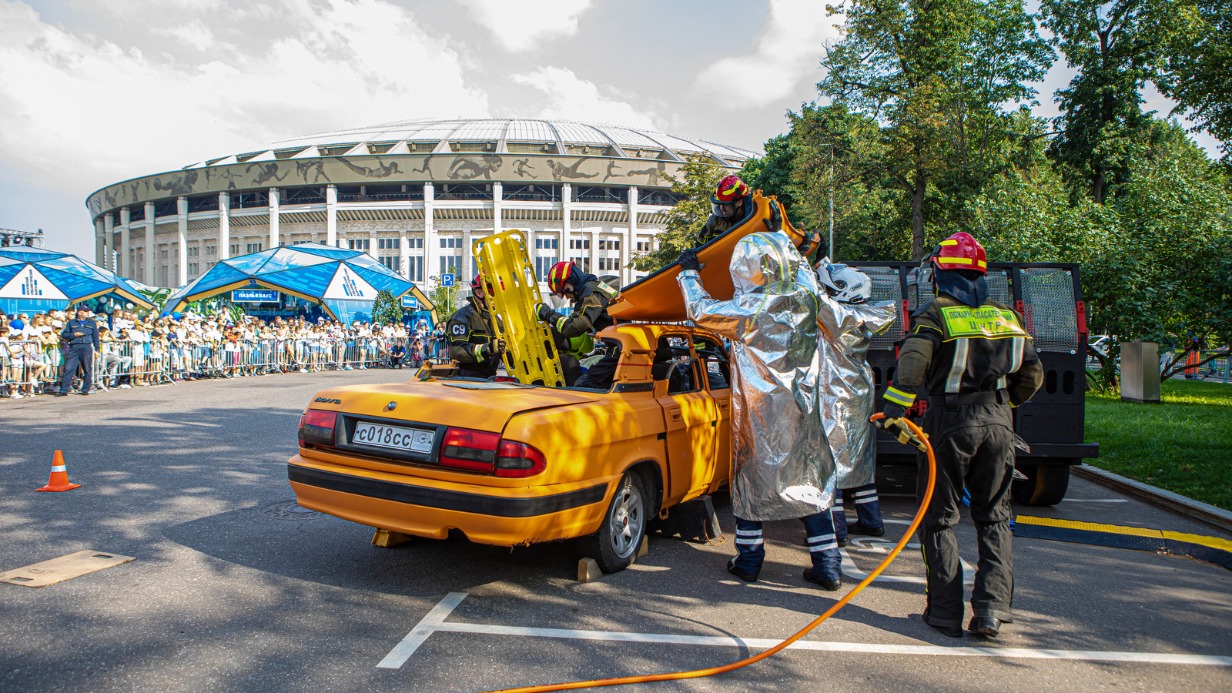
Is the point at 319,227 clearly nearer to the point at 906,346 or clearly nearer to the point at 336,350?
the point at 336,350

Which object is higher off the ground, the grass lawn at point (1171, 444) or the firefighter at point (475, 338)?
the firefighter at point (475, 338)

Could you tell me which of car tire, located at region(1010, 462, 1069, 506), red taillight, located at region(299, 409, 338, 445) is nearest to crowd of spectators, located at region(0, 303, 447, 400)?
red taillight, located at region(299, 409, 338, 445)

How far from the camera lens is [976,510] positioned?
3898 mm

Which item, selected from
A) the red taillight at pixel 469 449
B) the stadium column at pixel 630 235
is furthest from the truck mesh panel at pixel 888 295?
the stadium column at pixel 630 235

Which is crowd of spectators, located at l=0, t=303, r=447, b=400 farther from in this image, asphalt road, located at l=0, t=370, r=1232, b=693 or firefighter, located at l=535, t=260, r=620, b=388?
firefighter, located at l=535, t=260, r=620, b=388

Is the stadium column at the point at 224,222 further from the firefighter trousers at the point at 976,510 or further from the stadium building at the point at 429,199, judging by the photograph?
the firefighter trousers at the point at 976,510

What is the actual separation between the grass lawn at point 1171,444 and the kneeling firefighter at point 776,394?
4495mm

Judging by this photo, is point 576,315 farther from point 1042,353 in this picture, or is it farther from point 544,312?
point 1042,353

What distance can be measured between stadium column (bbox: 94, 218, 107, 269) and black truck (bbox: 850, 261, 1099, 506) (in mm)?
106929

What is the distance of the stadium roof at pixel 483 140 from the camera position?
255ft

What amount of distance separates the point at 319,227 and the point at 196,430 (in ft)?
231

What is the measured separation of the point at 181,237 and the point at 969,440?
296ft

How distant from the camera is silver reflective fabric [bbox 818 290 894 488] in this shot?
4695mm

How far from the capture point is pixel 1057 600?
4.25 metres
